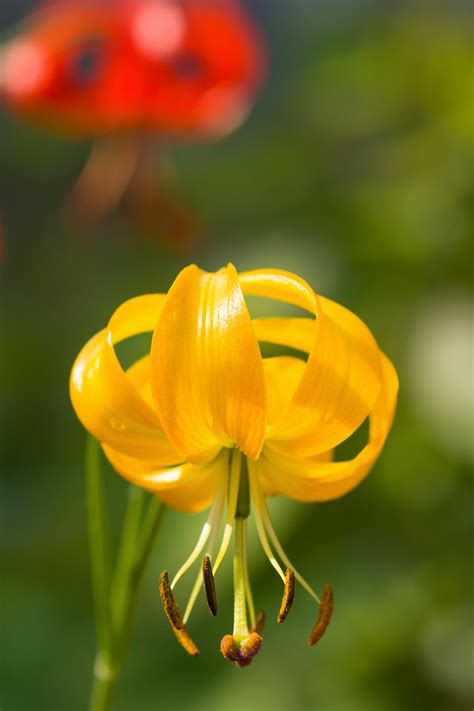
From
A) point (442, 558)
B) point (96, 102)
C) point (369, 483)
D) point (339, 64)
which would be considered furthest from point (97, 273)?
point (442, 558)

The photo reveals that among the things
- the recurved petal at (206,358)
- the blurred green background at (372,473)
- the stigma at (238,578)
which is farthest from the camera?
the blurred green background at (372,473)

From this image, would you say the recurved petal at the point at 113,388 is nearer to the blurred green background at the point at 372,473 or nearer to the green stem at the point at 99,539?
the green stem at the point at 99,539

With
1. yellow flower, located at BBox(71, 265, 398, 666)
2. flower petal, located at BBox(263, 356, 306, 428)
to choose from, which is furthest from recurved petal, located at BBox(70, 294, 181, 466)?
flower petal, located at BBox(263, 356, 306, 428)

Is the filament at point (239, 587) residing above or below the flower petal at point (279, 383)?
below

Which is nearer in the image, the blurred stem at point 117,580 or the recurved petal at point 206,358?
the recurved petal at point 206,358

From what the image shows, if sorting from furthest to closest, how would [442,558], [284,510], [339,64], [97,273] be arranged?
[97,273]
[339,64]
[442,558]
[284,510]

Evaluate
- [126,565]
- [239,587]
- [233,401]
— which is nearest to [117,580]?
[126,565]

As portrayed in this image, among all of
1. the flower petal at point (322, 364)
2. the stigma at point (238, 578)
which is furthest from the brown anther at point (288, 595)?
the flower petal at point (322, 364)

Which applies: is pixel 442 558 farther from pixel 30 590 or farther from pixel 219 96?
pixel 219 96
